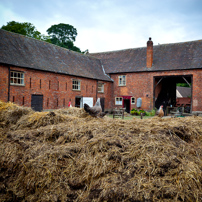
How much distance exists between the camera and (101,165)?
2.86m

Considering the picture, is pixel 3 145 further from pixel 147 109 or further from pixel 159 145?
pixel 147 109

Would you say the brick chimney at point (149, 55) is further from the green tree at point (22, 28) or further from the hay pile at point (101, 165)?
the green tree at point (22, 28)

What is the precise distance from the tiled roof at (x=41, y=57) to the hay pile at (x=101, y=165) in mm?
12146

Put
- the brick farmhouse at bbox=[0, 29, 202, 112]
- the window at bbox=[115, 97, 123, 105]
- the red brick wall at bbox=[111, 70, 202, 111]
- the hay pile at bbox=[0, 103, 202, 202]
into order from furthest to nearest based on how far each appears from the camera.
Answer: the window at bbox=[115, 97, 123, 105]
the red brick wall at bbox=[111, 70, 202, 111]
the brick farmhouse at bbox=[0, 29, 202, 112]
the hay pile at bbox=[0, 103, 202, 202]

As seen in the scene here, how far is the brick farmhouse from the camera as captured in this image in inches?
597

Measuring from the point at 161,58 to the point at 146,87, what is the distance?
3.76m

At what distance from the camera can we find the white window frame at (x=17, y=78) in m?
14.5

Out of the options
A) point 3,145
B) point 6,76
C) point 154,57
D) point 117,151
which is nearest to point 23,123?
point 3,145

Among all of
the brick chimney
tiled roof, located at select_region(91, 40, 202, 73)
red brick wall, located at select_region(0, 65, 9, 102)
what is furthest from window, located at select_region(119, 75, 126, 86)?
red brick wall, located at select_region(0, 65, 9, 102)

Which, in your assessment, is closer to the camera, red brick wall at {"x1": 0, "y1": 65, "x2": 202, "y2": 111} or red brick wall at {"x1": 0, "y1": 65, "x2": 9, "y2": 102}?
red brick wall at {"x1": 0, "y1": 65, "x2": 9, "y2": 102}

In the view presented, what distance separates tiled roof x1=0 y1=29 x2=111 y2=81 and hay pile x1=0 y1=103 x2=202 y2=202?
12.1 metres

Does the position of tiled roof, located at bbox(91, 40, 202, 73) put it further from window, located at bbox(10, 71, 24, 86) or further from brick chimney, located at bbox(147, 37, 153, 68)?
window, located at bbox(10, 71, 24, 86)

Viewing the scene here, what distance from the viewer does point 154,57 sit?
74.9 ft

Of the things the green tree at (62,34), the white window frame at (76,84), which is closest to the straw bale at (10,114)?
the white window frame at (76,84)
